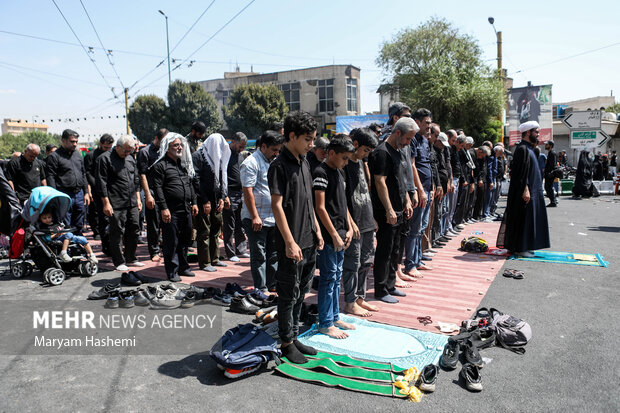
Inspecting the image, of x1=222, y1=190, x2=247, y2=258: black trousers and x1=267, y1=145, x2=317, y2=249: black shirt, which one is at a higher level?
x1=267, y1=145, x2=317, y2=249: black shirt

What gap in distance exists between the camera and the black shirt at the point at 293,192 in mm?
3537

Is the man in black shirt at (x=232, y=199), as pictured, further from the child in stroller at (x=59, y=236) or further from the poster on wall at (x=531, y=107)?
the poster on wall at (x=531, y=107)

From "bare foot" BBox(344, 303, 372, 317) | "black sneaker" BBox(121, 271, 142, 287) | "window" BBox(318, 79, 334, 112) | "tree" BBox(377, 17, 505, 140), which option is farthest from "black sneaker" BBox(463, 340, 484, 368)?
"window" BBox(318, 79, 334, 112)

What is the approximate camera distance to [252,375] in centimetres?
348

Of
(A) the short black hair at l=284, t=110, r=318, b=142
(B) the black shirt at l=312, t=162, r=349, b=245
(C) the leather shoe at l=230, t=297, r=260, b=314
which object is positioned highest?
(A) the short black hair at l=284, t=110, r=318, b=142

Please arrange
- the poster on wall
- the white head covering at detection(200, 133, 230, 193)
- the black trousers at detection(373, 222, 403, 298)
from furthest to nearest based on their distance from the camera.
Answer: the poster on wall
the white head covering at detection(200, 133, 230, 193)
the black trousers at detection(373, 222, 403, 298)

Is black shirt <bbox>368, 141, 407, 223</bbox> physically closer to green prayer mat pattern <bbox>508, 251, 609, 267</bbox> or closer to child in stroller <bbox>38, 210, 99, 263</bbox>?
green prayer mat pattern <bbox>508, 251, 609, 267</bbox>

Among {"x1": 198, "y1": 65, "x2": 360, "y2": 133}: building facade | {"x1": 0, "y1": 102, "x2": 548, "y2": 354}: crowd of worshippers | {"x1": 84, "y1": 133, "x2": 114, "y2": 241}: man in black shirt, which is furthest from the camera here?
{"x1": 198, "y1": 65, "x2": 360, "y2": 133}: building facade

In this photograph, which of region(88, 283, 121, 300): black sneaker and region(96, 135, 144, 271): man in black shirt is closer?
region(88, 283, 121, 300): black sneaker

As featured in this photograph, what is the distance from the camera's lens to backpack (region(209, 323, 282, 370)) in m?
3.38

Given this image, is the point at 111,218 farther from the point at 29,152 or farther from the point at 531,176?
the point at 531,176

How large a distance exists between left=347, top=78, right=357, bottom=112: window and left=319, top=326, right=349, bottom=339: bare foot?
1935 inches

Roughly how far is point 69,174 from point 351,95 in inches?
1819

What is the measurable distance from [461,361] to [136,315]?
11.5ft
